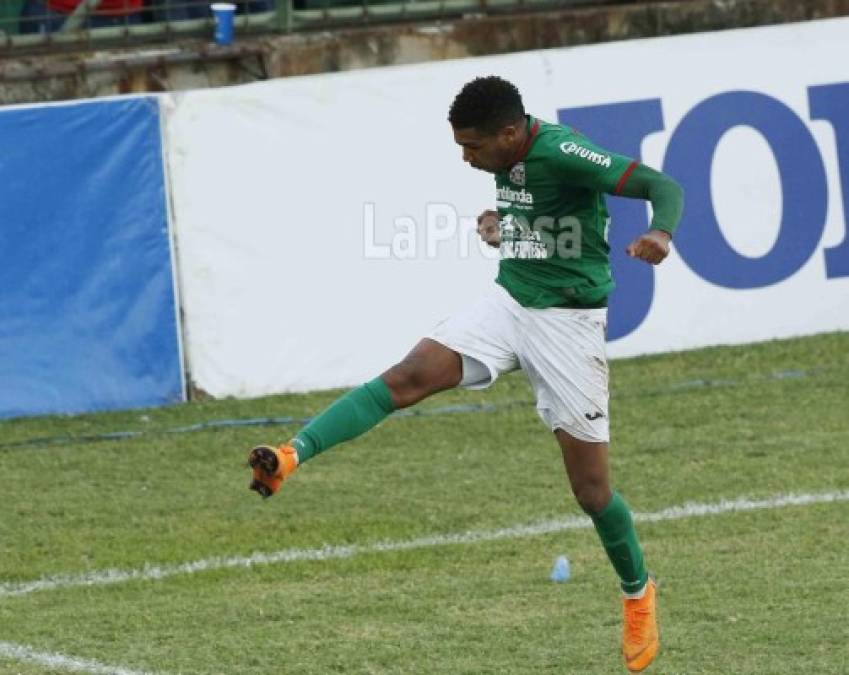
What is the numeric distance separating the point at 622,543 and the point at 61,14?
7.16 m

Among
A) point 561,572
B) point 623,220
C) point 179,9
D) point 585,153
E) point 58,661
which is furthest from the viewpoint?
point 179,9

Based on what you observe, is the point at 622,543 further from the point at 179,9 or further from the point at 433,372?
the point at 179,9

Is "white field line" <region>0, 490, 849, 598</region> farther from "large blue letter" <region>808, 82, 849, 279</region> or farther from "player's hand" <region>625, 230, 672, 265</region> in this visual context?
"large blue letter" <region>808, 82, 849, 279</region>

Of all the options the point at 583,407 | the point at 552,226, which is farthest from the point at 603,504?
the point at 552,226

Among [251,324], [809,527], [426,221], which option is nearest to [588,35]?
[426,221]

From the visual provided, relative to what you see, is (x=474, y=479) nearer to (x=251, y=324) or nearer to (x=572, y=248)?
(x=251, y=324)

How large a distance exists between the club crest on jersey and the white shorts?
45 centimetres

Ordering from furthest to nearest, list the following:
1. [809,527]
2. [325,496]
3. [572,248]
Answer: [325,496], [809,527], [572,248]

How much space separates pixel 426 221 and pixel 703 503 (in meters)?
3.34

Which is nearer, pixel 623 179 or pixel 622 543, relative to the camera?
pixel 623 179

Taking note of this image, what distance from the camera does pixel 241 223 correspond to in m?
12.2

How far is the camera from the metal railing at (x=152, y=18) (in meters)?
13.4

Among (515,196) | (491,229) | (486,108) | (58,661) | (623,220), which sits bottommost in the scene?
(58,661)

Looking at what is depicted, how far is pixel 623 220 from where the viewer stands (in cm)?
1284
